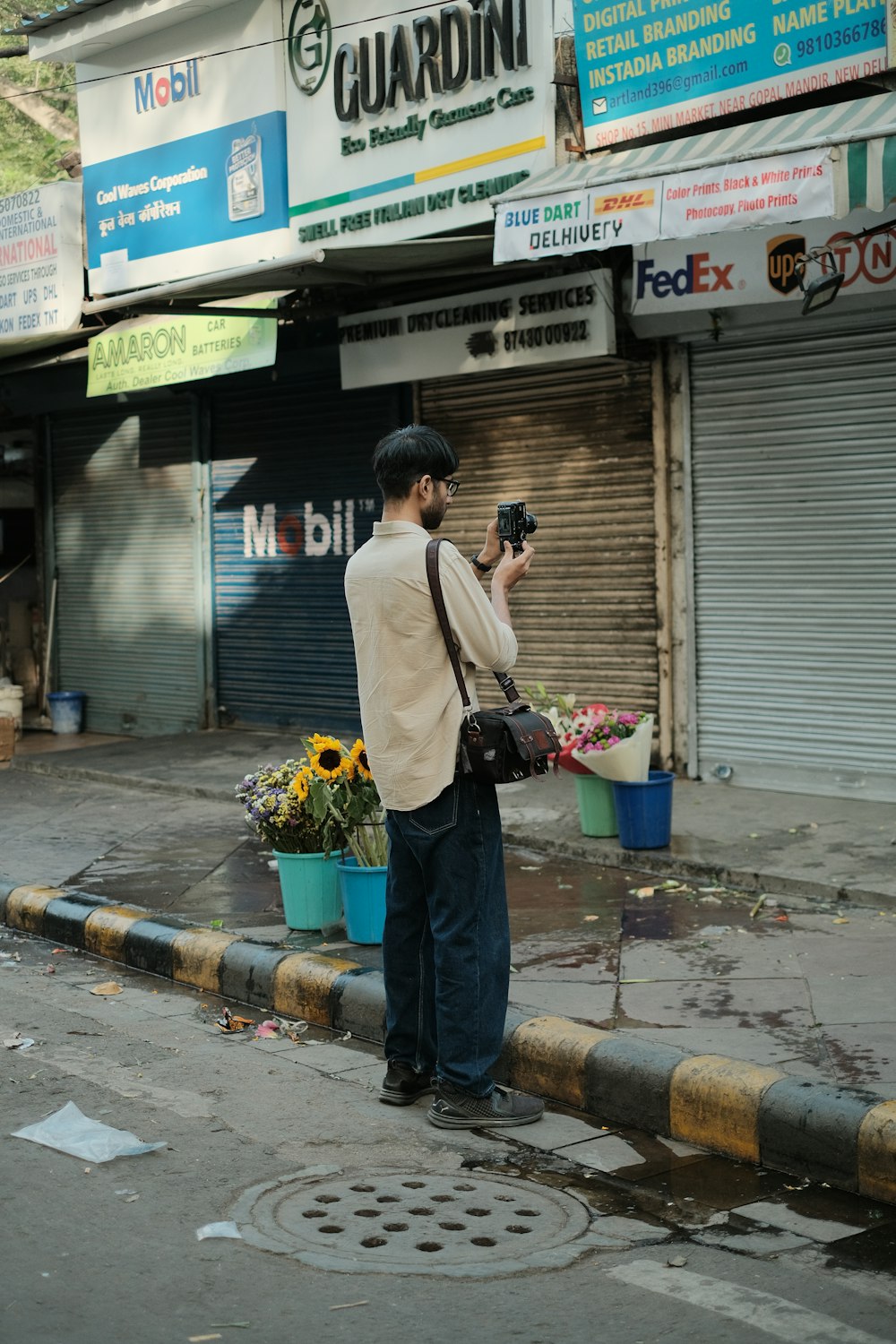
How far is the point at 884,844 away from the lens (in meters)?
8.17

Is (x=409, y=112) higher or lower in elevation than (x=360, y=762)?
higher

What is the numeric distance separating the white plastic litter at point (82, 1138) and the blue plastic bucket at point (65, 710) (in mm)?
11464

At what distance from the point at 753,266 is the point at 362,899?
475 centimetres

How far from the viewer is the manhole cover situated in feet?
12.4

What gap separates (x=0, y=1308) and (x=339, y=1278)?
0.77 metres

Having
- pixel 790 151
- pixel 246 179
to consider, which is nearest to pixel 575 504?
pixel 790 151

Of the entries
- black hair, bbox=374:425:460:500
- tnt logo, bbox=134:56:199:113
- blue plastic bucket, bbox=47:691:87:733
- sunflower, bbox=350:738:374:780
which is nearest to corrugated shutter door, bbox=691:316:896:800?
sunflower, bbox=350:738:374:780

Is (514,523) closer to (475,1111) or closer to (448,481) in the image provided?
(448,481)

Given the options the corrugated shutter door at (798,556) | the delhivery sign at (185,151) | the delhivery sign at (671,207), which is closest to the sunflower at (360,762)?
the delhivery sign at (671,207)

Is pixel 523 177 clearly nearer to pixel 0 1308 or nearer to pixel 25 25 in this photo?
pixel 25 25

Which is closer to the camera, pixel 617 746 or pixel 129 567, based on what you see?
pixel 617 746

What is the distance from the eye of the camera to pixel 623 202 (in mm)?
8234

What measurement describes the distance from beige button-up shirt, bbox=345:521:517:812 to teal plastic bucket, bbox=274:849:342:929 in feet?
7.00

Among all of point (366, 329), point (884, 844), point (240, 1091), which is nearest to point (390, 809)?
point (240, 1091)
